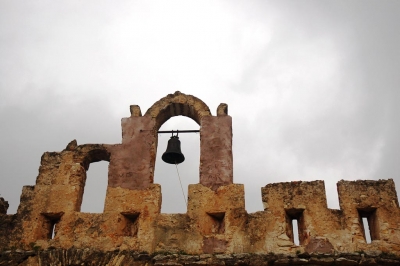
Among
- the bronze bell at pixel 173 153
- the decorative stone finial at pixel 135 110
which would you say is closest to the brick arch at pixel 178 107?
the decorative stone finial at pixel 135 110

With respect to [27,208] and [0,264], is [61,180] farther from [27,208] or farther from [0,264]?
[0,264]

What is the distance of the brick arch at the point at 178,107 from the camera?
31.9ft

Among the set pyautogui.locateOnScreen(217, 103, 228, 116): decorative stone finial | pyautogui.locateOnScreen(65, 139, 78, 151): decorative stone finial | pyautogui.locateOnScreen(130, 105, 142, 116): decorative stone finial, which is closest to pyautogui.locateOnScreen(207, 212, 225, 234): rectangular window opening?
pyautogui.locateOnScreen(217, 103, 228, 116): decorative stone finial

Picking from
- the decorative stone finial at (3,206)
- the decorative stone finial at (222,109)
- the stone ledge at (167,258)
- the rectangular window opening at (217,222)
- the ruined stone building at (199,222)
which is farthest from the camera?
the decorative stone finial at (222,109)

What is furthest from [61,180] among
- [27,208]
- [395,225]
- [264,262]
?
[395,225]

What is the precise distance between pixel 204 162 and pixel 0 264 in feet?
13.6

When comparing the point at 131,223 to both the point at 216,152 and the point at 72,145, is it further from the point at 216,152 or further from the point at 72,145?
the point at 72,145

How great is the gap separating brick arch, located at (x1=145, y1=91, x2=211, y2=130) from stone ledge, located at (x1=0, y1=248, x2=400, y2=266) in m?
3.06

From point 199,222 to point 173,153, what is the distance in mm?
2327

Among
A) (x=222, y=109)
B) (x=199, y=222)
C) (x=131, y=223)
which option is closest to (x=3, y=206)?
(x=131, y=223)

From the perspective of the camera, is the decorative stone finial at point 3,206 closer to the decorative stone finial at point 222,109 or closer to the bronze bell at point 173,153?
the bronze bell at point 173,153

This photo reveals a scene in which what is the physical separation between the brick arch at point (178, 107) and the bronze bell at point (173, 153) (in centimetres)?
55

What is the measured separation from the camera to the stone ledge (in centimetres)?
732

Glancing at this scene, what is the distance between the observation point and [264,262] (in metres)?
7.39
